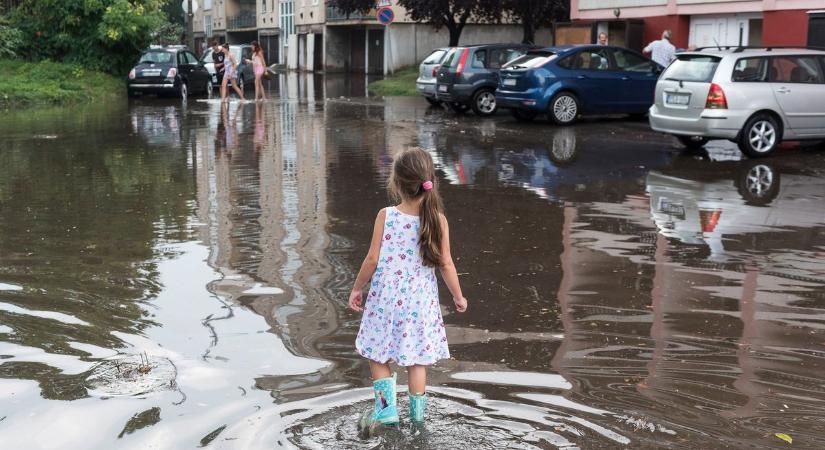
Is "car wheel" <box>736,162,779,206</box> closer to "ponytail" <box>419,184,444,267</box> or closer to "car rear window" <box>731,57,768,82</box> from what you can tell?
"car rear window" <box>731,57,768,82</box>

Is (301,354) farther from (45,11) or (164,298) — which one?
(45,11)

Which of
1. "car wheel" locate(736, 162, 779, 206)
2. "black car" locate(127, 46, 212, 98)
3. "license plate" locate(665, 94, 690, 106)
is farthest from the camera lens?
"black car" locate(127, 46, 212, 98)

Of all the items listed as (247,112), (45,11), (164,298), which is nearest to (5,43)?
(45,11)

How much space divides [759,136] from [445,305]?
951cm

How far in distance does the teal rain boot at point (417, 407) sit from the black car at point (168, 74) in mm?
27277

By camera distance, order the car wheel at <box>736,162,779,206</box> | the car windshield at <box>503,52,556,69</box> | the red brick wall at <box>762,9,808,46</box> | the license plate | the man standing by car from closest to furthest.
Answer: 1. the car wheel at <box>736,162,779,206</box>
2. the license plate
3. the car windshield at <box>503,52,556,69</box>
4. the red brick wall at <box>762,9,808,46</box>
5. the man standing by car

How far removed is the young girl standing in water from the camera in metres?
4.57

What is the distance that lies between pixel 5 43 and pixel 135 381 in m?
33.3

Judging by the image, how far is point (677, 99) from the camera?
1551 centimetres

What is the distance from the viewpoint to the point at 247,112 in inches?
972

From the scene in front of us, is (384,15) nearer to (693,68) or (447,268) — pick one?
(693,68)

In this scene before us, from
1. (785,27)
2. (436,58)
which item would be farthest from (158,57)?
(785,27)

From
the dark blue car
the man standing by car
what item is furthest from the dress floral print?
the man standing by car

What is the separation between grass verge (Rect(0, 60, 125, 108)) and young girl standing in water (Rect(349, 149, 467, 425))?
2525 cm
